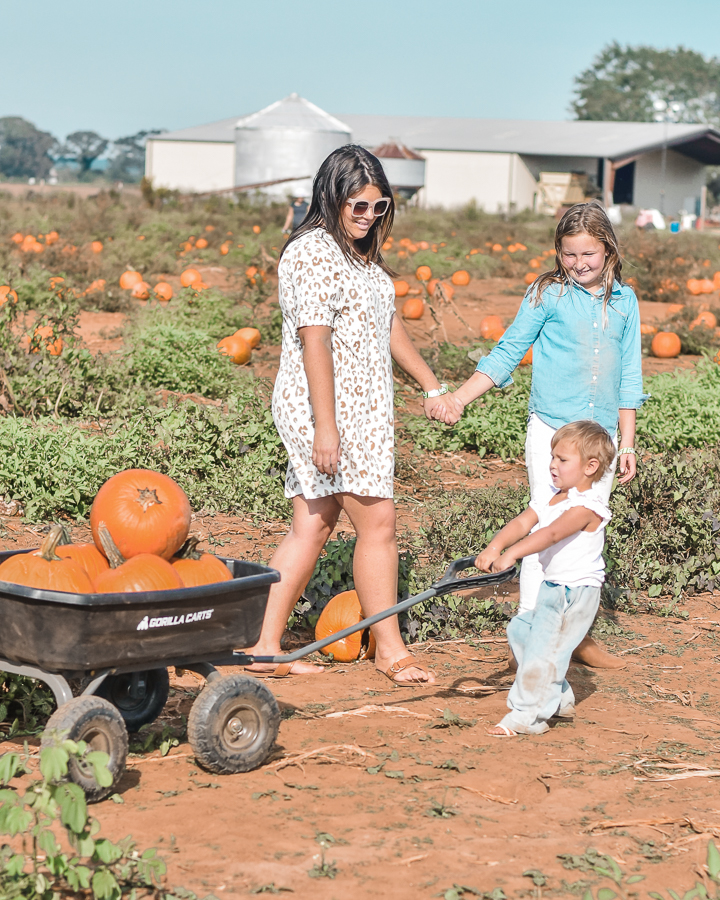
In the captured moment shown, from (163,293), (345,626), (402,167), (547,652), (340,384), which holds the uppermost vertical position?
(402,167)

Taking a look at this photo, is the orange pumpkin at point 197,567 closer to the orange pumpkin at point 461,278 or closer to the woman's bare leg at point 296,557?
the woman's bare leg at point 296,557

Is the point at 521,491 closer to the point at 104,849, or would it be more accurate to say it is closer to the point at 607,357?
the point at 607,357

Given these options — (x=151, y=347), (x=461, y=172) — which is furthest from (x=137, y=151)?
(x=151, y=347)

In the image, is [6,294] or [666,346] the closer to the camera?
[6,294]

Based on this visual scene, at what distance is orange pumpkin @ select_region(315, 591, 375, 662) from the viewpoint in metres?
4.66

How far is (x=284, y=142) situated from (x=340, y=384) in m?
31.2

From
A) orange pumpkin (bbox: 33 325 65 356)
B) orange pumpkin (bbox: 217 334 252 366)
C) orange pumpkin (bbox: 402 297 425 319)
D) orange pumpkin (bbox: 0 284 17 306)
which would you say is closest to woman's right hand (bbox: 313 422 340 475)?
orange pumpkin (bbox: 0 284 17 306)

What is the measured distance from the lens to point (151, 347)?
8.39 meters

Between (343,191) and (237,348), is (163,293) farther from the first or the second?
(343,191)

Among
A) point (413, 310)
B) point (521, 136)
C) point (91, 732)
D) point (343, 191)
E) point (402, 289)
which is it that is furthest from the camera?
point (521, 136)

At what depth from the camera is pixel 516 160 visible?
1783 inches

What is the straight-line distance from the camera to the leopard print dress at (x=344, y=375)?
3949mm

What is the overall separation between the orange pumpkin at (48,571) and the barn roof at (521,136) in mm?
39616

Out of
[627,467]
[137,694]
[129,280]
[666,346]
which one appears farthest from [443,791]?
[129,280]
